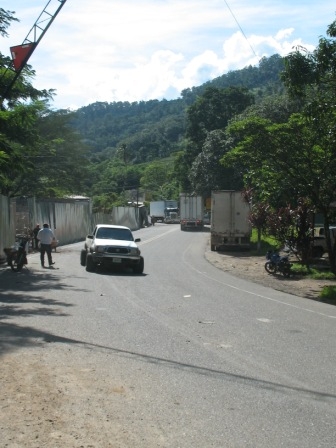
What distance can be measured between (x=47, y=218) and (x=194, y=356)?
98.4 feet

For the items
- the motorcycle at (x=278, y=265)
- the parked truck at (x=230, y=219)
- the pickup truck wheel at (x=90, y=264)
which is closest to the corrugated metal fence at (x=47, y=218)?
the pickup truck wheel at (x=90, y=264)

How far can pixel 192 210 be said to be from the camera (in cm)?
6712

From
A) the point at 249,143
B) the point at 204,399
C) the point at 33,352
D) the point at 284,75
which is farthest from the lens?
the point at 249,143

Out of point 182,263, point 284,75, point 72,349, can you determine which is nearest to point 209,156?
point 182,263

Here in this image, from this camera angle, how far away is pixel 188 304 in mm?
15000

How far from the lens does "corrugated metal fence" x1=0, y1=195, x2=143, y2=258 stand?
27453mm

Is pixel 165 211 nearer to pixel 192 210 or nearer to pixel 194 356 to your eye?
pixel 192 210

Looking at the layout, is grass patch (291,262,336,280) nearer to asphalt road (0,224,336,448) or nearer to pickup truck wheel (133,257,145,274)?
asphalt road (0,224,336,448)

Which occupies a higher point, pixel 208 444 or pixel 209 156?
pixel 209 156

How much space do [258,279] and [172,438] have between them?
17.9 metres

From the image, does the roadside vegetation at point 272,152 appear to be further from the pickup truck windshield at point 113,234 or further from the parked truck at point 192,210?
the parked truck at point 192,210

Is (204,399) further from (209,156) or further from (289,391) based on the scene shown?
(209,156)

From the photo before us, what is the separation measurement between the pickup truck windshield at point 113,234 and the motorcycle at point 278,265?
539cm

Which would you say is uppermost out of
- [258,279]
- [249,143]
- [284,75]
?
[284,75]
